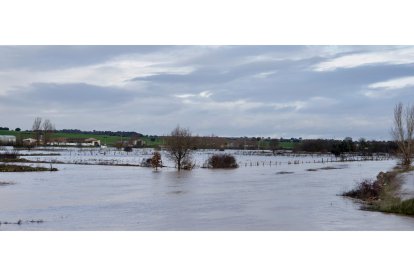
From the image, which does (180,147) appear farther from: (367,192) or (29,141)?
(29,141)

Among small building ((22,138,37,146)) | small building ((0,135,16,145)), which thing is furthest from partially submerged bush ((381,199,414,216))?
small building ((22,138,37,146))

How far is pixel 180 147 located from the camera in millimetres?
49469

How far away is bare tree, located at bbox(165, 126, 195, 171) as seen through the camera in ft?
162

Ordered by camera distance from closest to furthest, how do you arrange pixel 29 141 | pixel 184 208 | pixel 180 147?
pixel 184 208 → pixel 180 147 → pixel 29 141

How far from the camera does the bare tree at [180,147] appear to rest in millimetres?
49375

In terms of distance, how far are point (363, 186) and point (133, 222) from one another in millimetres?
13363

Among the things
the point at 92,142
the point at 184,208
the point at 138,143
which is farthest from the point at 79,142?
the point at 184,208

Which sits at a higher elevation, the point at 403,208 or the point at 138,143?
the point at 138,143

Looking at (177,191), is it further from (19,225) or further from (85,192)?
(19,225)

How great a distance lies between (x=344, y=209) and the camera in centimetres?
1988

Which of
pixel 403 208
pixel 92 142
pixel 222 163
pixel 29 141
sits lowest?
pixel 403 208

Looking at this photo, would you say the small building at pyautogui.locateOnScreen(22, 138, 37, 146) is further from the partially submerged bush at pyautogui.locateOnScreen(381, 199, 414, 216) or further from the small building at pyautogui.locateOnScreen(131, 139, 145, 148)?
the partially submerged bush at pyautogui.locateOnScreen(381, 199, 414, 216)

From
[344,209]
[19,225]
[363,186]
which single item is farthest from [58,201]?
[363,186]

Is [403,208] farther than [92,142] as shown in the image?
No
